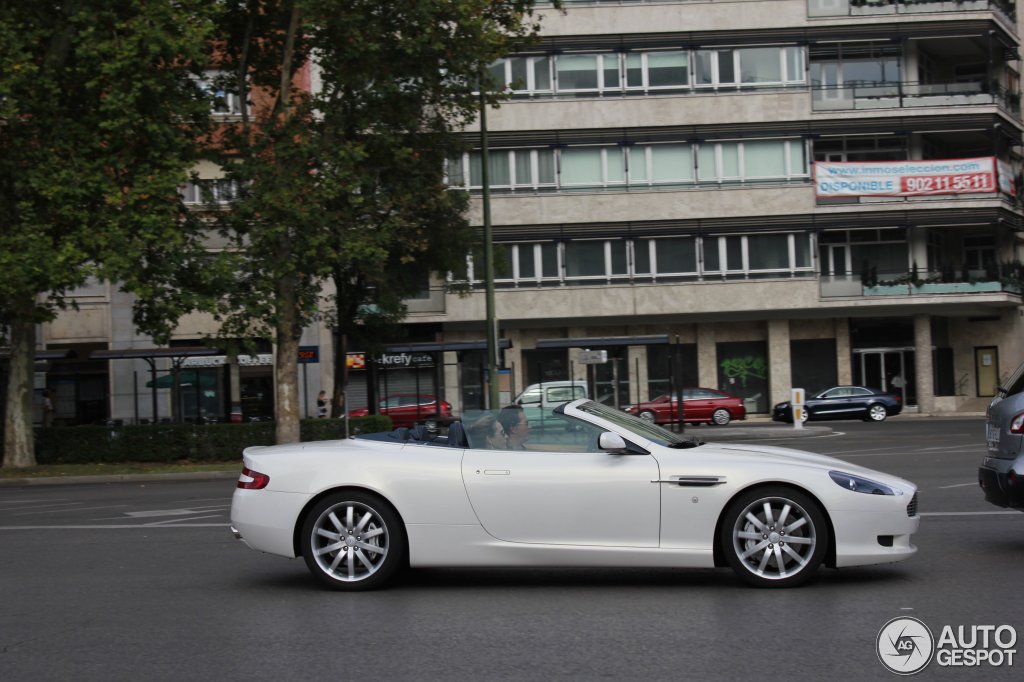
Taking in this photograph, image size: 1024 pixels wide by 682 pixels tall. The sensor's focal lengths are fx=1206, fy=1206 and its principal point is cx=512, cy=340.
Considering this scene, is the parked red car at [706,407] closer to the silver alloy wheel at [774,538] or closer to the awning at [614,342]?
the awning at [614,342]

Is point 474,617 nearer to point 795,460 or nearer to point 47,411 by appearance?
point 795,460

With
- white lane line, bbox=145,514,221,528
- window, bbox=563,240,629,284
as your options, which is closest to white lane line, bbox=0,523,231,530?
white lane line, bbox=145,514,221,528

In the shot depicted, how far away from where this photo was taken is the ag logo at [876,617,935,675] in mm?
5824

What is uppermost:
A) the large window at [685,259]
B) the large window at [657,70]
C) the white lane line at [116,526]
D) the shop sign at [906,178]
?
the large window at [657,70]

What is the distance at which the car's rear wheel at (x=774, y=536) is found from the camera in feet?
25.3

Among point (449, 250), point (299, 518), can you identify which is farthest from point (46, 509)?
point (449, 250)

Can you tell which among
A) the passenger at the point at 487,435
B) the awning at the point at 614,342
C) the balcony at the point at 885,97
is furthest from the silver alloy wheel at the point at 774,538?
the balcony at the point at 885,97

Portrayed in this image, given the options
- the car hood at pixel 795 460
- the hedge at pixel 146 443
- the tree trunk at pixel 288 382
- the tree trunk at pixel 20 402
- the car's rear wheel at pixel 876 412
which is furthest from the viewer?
the car's rear wheel at pixel 876 412

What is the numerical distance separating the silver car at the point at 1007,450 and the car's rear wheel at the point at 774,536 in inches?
83.1

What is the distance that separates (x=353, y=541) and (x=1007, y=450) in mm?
4983

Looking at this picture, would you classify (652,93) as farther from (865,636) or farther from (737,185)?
(865,636)

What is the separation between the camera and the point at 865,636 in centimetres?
642

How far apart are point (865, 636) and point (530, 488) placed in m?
2.36

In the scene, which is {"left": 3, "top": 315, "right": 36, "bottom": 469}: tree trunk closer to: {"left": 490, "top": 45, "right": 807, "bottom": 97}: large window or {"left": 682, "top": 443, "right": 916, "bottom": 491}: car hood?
{"left": 682, "top": 443, "right": 916, "bottom": 491}: car hood
